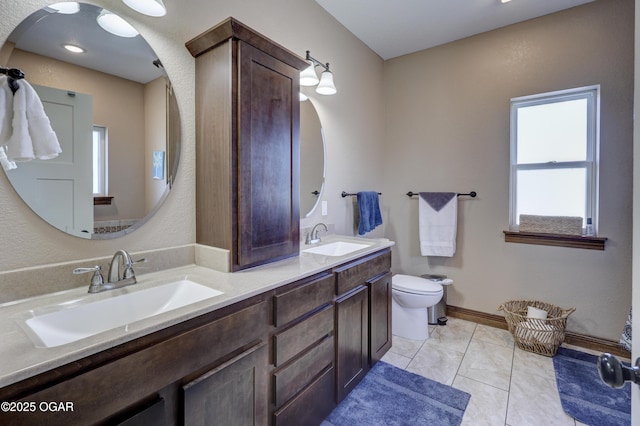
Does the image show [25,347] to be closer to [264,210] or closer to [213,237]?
[213,237]

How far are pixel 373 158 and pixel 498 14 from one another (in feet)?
5.08

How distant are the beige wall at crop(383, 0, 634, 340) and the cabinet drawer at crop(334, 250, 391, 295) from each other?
117 centimetres

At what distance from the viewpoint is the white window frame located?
126cm

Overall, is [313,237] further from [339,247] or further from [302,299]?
[302,299]

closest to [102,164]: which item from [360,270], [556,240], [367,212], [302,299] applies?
[302,299]

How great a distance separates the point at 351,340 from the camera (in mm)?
1763

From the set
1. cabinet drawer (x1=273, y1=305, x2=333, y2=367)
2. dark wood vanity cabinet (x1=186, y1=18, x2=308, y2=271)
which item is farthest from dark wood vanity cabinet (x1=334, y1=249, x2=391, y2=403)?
dark wood vanity cabinet (x1=186, y1=18, x2=308, y2=271)

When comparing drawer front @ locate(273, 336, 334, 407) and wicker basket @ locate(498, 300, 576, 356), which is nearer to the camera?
drawer front @ locate(273, 336, 334, 407)

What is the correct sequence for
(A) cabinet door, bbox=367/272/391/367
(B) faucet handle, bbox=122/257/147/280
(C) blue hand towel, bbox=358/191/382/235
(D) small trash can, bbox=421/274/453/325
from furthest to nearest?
(D) small trash can, bbox=421/274/453/325 → (C) blue hand towel, bbox=358/191/382/235 → (A) cabinet door, bbox=367/272/391/367 → (B) faucet handle, bbox=122/257/147/280

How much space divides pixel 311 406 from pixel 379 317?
803 mm

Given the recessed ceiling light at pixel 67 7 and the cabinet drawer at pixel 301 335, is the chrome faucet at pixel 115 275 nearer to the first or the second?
the cabinet drawer at pixel 301 335

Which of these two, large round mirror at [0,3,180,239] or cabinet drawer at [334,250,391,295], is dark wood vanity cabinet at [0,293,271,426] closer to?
cabinet drawer at [334,250,391,295]

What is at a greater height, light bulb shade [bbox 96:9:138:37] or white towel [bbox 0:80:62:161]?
light bulb shade [bbox 96:9:138:37]

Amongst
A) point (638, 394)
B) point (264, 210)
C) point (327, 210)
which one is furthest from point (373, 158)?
point (638, 394)
